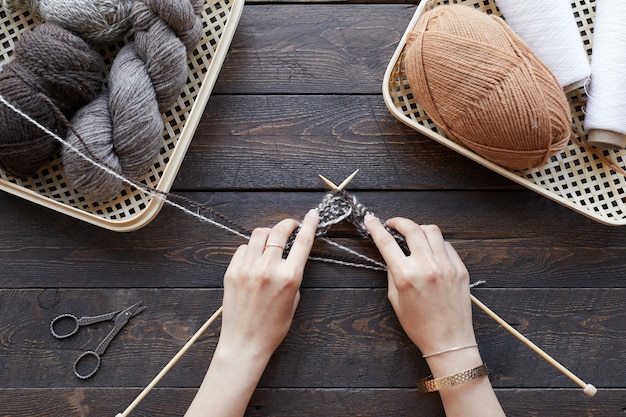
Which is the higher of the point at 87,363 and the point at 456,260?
the point at 456,260

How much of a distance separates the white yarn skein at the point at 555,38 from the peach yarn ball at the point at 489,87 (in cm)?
4

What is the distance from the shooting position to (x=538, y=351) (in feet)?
2.83

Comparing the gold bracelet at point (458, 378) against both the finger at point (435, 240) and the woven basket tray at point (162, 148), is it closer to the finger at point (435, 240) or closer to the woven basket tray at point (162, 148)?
the finger at point (435, 240)

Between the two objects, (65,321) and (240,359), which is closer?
(240,359)

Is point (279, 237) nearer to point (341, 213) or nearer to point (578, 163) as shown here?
point (341, 213)

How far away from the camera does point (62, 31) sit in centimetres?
82

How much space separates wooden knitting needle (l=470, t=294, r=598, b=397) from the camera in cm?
85

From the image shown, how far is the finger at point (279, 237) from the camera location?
862mm

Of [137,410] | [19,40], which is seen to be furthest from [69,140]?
[137,410]

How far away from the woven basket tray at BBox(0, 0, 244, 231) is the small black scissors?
0.52ft

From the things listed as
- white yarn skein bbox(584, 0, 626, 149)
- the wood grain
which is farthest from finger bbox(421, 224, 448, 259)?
white yarn skein bbox(584, 0, 626, 149)

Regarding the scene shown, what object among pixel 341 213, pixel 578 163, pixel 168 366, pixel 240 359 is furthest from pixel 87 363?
pixel 578 163

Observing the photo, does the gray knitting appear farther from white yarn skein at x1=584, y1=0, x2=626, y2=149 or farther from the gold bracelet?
white yarn skein at x1=584, y1=0, x2=626, y2=149

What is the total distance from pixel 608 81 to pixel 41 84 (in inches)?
34.6
